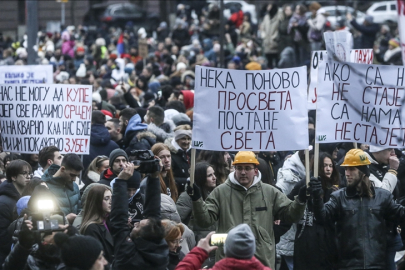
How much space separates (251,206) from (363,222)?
98 cm

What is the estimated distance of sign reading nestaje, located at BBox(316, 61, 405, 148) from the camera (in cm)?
759

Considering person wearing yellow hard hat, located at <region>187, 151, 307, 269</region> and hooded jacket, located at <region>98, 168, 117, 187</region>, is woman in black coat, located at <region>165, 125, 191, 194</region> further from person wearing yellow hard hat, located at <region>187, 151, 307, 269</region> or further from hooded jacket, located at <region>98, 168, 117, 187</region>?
person wearing yellow hard hat, located at <region>187, 151, 307, 269</region>

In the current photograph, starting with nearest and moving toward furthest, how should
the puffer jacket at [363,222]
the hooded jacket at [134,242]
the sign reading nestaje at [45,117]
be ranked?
the hooded jacket at [134,242], the puffer jacket at [363,222], the sign reading nestaje at [45,117]

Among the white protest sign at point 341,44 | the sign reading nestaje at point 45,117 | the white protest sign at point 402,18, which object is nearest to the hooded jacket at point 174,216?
the sign reading nestaje at point 45,117

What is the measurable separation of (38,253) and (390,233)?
10.7 ft

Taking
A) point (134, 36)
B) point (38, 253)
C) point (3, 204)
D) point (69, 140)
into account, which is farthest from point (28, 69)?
point (134, 36)

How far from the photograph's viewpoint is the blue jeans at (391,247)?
7.63 metres

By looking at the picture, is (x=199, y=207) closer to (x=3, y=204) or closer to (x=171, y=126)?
(x=3, y=204)

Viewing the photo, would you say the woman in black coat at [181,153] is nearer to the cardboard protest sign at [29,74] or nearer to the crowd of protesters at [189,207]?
the crowd of protesters at [189,207]

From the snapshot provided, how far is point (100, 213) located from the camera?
6707 mm

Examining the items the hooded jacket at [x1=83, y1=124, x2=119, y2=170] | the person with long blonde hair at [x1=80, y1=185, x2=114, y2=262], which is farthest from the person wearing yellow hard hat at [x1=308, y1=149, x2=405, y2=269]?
the hooded jacket at [x1=83, y1=124, x2=119, y2=170]

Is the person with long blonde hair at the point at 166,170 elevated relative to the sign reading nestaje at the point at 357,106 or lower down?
lower down

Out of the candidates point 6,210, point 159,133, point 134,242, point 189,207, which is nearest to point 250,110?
point 189,207

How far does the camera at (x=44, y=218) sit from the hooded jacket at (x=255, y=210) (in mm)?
1522
